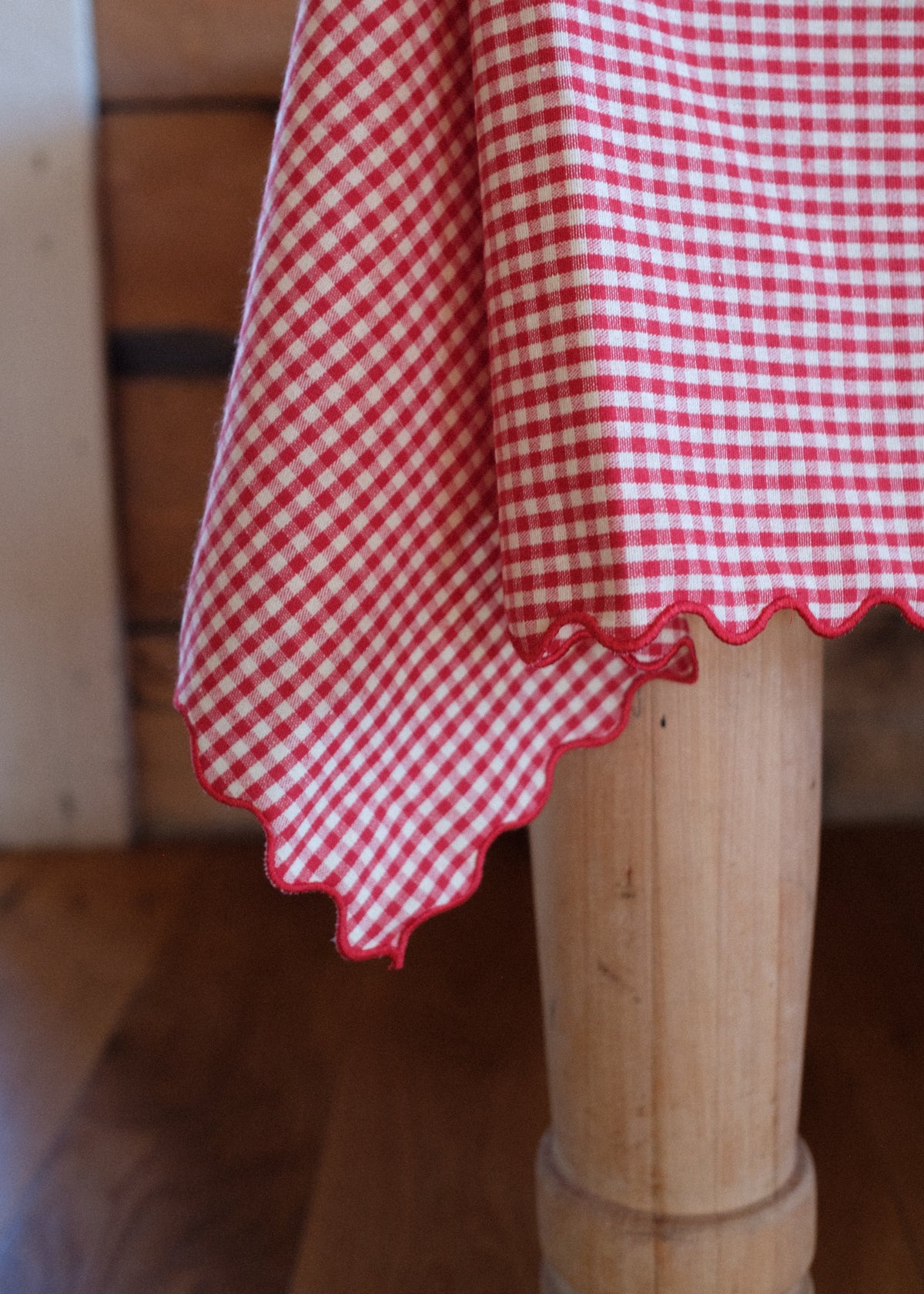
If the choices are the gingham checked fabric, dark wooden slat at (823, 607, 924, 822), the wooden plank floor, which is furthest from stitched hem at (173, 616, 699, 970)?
dark wooden slat at (823, 607, 924, 822)

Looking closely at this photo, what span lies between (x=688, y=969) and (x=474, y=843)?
0.42 feet

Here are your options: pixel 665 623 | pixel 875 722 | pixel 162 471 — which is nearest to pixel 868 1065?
pixel 875 722

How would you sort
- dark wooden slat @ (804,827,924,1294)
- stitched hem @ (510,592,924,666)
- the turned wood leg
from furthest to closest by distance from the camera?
dark wooden slat @ (804,827,924,1294)
the turned wood leg
stitched hem @ (510,592,924,666)

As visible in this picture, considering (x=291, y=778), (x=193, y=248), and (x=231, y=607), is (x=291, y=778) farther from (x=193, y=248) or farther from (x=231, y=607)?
(x=193, y=248)

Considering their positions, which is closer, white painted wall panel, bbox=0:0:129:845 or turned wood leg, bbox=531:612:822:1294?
turned wood leg, bbox=531:612:822:1294

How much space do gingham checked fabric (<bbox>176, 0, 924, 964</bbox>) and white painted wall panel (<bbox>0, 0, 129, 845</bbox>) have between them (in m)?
1.05

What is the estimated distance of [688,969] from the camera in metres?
0.55

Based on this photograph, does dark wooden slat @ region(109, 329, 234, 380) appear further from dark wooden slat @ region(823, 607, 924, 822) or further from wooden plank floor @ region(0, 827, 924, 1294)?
dark wooden slat @ region(823, 607, 924, 822)

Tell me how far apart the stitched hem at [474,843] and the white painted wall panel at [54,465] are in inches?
40.2

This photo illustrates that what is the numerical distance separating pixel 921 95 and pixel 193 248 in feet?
A: 3.67

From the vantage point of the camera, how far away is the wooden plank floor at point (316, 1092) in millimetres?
743

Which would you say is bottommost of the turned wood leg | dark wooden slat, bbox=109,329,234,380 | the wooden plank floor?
the wooden plank floor

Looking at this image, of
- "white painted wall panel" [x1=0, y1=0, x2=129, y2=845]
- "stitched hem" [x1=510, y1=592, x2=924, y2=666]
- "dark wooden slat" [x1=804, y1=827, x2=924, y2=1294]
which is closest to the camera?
"stitched hem" [x1=510, y1=592, x2=924, y2=666]

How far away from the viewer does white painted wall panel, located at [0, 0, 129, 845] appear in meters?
1.37
